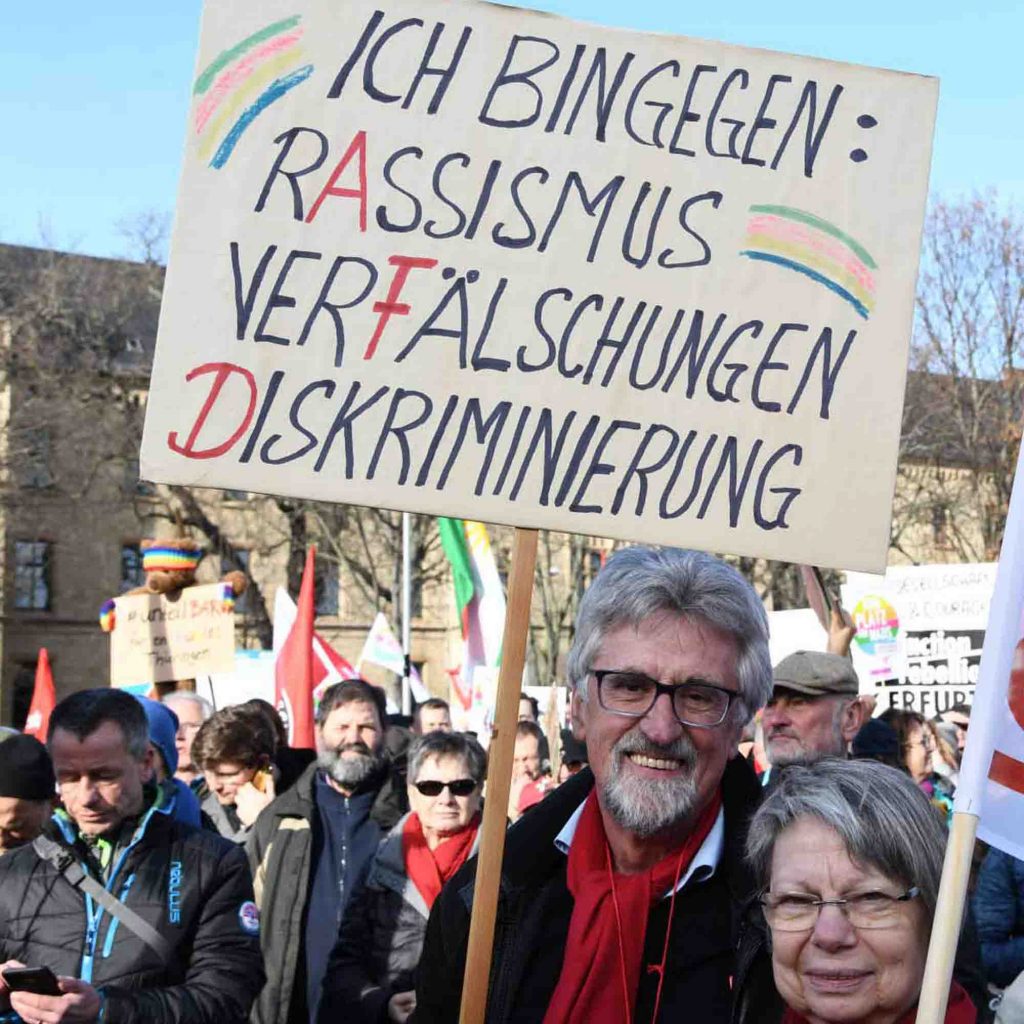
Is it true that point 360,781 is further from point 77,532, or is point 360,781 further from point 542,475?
point 77,532

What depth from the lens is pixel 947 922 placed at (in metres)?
2.35

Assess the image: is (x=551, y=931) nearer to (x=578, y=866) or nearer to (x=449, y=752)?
(x=578, y=866)

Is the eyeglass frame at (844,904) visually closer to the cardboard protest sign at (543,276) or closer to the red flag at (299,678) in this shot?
the cardboard protest sign at (543,276)

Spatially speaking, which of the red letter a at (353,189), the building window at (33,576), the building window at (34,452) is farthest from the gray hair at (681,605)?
the building window at (33,576)

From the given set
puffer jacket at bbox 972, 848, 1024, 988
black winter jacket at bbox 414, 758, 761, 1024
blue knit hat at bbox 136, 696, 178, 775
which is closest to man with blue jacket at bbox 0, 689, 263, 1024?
blue knit hat at bbox 136, 696, 178, 775

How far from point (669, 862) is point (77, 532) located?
154ft

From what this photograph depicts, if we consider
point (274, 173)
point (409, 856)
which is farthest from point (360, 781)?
point (274, 173)

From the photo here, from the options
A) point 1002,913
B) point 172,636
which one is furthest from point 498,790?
point 172,636

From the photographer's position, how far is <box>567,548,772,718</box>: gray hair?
301 centimetres

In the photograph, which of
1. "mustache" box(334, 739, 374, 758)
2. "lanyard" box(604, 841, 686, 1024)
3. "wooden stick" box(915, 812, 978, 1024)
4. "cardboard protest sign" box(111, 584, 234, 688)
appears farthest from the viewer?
"cardboard protest sign" box(111, 584, 234, 688)

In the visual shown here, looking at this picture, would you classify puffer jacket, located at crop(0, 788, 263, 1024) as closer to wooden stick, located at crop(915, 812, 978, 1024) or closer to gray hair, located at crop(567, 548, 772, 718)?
gray hair, located at crop(567, 548, 772, 718)

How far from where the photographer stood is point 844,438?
297cm

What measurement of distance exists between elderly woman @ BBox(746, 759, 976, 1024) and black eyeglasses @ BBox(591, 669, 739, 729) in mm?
244

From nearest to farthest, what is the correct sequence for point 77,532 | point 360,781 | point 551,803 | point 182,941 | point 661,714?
point 661,714
point 551,803
point 182,941
point 360,781
point 77,532
